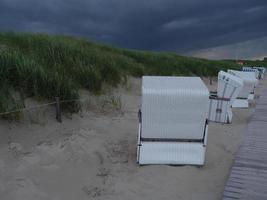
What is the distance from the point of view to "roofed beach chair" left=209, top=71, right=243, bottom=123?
32.8 ft

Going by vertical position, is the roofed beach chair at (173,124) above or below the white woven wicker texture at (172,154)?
above

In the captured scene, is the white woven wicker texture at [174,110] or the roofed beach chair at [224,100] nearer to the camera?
the white woven wicker texture at [174,110]

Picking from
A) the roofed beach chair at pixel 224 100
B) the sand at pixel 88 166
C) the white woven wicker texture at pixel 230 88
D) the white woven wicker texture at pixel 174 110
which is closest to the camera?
the sand at pixel 88 166

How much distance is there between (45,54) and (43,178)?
17.3ft

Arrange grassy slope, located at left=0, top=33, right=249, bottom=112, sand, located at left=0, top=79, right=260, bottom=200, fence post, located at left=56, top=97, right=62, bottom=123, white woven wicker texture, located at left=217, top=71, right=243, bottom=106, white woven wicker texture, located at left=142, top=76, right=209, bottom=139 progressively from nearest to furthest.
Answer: sand, located at left=0, top=79, right=260, bottom=200 → white woven wicker texture, located at left=142, top=76, right=209, bottom=139 → fence post, located at left=56, top=97, right=62, bottom=123 → grassy slope, located at left=0, top=33, right=249, bottom=112 → white woven wicker texture, located at left=217, top=71, right=243, bottom=106

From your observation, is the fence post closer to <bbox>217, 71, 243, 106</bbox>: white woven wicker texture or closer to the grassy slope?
the grassy slope

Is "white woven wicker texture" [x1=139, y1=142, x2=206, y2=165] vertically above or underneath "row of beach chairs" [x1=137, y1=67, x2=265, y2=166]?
underneath

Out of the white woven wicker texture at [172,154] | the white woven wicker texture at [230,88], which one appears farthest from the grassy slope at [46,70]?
the white woven wicker texture at [230,88]

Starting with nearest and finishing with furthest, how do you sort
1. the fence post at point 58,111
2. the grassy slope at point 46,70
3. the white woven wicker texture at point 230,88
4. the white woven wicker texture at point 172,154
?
the white woven wicker texture at point 172,154
the fence post at point 58,111
the grassy slope at point 46,70
the white woven wicker texture at point 230,88

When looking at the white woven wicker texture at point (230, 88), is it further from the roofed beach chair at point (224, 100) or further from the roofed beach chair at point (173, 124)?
the roofed beach chair at point (173, 124)

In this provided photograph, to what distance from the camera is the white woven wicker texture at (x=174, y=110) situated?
18.2ft

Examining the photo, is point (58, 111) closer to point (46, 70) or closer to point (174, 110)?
point (46, 70)

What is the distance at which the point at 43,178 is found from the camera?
4969 mm

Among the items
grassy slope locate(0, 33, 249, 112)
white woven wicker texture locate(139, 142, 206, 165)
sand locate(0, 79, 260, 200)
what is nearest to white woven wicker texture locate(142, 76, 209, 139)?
white woven wicker texture locate(139, 142, 206, 165)
